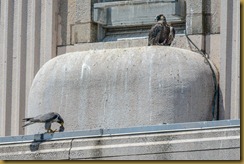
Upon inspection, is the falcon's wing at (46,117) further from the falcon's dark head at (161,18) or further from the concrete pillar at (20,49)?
the concrete pillar at (20,49)

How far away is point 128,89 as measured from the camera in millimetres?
22250

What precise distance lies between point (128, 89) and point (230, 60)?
58.2 inches

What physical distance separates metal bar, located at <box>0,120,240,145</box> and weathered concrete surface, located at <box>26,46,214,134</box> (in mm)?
A: 1616

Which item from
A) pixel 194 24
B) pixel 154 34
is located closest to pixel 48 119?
pixel 154 34

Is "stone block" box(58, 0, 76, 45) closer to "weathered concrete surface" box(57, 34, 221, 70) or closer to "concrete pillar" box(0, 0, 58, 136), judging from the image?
"concrete pillar" box(0, 0, 58, 136)

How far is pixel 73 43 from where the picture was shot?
953 inches

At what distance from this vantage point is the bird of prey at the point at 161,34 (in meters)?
22.7

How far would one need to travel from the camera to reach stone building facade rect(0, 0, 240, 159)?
22375 mm

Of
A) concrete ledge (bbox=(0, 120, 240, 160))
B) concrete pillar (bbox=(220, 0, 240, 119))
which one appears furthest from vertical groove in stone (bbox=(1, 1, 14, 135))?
concrete pillar (bbox=(220, 0, 240, 119))

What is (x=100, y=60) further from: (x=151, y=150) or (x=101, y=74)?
(x=151, y=150)

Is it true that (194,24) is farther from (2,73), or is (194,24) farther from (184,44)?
(2,73)

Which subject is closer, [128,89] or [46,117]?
[46,117]

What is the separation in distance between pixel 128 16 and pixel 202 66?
1.87 meters

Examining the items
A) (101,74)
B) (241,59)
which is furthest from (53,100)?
(241,59)
